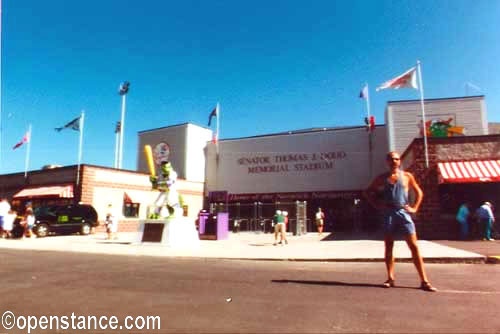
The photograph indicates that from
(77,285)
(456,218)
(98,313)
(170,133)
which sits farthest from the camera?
(170,133)

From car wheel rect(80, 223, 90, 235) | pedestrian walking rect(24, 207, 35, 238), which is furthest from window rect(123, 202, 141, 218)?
pedestrian walking rect(24, 207, 35, 238)

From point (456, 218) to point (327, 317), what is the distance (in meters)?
13.4

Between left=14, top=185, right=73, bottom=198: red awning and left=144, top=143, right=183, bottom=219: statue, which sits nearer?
left=144, top=143, right=183, bottom=219: statue

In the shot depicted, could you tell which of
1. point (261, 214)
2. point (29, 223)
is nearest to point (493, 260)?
point (29, 223)

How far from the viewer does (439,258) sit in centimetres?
829

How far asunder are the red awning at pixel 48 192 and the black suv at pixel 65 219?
2599mm

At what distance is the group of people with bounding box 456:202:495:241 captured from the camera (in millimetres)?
13406

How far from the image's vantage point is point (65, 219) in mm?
20812

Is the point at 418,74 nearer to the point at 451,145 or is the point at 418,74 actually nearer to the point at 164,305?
the point at 451,145

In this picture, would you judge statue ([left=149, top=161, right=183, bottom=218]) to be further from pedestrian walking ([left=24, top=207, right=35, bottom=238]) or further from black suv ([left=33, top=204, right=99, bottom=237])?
black suv ([left=33, top=204, right=99, bottom=237])

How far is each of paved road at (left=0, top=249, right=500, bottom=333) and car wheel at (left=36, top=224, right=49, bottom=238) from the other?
14404 millimetres

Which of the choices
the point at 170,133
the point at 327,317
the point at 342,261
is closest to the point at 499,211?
the point at 342,261

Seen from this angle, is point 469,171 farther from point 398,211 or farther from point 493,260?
point 398,211

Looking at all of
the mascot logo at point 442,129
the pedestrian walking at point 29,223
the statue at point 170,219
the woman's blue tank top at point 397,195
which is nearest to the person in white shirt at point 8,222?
the pedestrian walking at point 29,223
